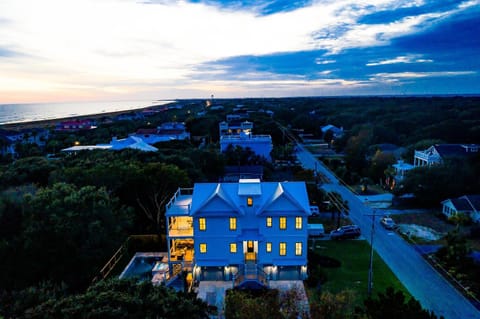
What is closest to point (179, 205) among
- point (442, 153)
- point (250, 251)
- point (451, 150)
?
point (250, 251)

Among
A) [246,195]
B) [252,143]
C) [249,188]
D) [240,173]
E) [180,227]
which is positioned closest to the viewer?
[246,195]

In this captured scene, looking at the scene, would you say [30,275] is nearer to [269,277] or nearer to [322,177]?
[269,277]

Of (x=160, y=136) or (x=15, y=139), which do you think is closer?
(x=160, y=136)

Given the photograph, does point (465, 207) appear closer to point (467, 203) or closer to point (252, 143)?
point (467, 203)

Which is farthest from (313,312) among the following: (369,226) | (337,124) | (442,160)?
(337,124)

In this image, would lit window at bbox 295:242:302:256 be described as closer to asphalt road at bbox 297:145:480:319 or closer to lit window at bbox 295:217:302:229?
lit window at bbox 295:217:302:229

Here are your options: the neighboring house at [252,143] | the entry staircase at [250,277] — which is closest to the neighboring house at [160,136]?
the neighboring house at [252,143]
